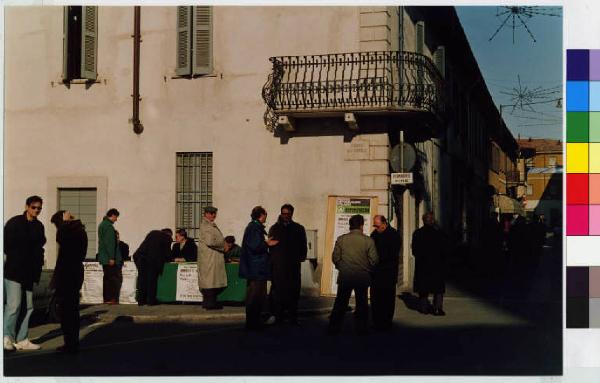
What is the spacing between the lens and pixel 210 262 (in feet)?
46.7

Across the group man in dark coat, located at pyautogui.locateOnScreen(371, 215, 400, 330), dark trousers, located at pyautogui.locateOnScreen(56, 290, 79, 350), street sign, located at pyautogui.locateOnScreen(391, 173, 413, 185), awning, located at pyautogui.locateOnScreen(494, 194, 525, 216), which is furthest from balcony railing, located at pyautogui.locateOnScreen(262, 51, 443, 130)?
awning, located at pyautogui.locateOnScreen(494, 194, 525, 216)

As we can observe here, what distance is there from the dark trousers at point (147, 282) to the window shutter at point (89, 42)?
15.1 feet

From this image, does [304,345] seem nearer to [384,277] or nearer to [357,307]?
[357,307]

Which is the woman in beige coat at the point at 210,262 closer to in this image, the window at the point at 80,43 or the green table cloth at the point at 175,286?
the green table cloth at the point at 175,286

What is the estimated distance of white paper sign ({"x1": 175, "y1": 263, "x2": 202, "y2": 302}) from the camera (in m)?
14.8

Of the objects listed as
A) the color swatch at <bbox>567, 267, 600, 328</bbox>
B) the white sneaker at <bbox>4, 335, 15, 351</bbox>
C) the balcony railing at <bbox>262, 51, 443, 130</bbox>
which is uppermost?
the balcony railing at <bbox>262, 51, 443, 130</bbox>

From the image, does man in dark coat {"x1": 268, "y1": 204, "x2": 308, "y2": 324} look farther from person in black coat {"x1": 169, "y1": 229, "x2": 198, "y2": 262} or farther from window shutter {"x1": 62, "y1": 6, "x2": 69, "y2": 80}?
window shutter {"x1": 62, "y1": 6, "x2": 69, "y2": 80}

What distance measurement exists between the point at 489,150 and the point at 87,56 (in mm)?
22254

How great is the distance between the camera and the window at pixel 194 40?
55.6 feet

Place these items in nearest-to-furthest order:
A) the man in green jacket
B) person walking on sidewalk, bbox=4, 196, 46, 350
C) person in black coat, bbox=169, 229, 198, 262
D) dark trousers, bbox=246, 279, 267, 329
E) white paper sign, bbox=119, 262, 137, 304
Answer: person walking on sidewalk, bbox=4, 196, 46, 350
dark trousers, bbox=246, 279, 267, 329
the man in green jacket
white paper sign, bbox=119, 262, 137, 304
person in black coat, bbox=169, 229, 198, 262

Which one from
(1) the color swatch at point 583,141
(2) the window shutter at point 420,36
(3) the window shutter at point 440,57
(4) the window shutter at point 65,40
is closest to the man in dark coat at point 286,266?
(1) the color swatch at point 583,141

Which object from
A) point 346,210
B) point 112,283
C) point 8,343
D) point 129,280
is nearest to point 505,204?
point 346,210

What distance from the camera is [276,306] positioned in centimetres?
1288

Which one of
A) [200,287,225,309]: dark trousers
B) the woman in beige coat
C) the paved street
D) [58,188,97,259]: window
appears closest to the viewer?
the paved street
